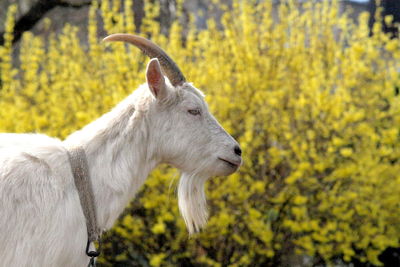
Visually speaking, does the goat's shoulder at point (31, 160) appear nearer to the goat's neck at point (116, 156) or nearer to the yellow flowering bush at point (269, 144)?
the goat's neck at point (116, 156)

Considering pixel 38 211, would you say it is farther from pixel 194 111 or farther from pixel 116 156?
pixel 194 111

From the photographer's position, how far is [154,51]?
2984mm

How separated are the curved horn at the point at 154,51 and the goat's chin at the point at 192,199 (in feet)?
1.58

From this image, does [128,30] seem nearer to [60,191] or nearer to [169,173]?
[169,173]

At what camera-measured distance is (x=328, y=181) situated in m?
5.50

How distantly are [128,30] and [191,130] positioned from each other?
292 centimetres

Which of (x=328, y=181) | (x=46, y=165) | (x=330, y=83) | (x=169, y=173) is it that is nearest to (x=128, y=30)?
(x=169, y=173)

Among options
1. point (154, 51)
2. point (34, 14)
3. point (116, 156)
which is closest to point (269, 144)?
point (154, 51)

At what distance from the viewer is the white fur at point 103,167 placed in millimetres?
2559

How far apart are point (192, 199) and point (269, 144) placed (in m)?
2.42

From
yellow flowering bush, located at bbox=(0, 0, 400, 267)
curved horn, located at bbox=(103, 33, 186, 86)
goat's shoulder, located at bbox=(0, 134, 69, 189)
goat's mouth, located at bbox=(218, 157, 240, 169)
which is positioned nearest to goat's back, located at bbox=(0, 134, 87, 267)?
goat's shoulder, located at bbox=(0, 134, 69, 189)

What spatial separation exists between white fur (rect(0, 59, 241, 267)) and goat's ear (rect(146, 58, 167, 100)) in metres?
0.02

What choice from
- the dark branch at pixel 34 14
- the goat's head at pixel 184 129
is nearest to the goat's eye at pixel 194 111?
the goat's head at pixel 184 129

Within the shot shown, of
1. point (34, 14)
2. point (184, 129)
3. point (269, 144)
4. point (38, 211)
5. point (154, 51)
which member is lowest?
point (269, 144)
